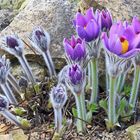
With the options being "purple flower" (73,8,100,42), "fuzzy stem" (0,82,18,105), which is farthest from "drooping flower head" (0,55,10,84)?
"purple flower" (73,8,100,42)

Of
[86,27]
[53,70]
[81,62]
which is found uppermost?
[86,27]

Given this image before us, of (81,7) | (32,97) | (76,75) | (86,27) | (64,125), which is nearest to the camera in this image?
(76,75)

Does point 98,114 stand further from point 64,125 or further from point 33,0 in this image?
point 33,0

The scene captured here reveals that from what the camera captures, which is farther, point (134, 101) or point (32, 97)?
point (32, 97)

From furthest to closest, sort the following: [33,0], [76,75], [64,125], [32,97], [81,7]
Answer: [33,0], [81,7], [32,97], [64,125], [76,75]

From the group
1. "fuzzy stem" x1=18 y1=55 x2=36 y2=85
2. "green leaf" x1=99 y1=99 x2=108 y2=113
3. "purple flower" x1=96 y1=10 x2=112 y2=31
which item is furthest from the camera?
"fuzzy stem" x1=18 y1=55 x2=36 y2=85

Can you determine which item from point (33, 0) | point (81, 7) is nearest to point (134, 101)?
point (81, 7)

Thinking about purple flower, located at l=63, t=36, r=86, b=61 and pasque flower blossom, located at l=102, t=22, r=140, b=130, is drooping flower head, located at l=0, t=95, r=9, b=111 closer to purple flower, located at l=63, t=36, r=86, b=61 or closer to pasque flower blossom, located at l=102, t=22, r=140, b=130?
purple flower, located at l=63, t=36, r=86, b=61

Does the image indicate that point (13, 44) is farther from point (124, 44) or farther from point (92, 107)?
point (124, 44)
